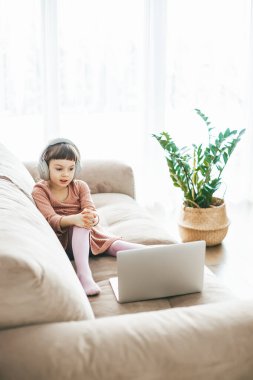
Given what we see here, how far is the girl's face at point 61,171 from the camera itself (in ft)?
7.64

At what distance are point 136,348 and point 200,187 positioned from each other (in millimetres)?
2196

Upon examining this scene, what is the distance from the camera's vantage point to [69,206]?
2410mm

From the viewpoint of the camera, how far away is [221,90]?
412cm

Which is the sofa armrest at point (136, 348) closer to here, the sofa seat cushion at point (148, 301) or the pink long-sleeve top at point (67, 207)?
the sofa seat cushion at point (148, 301)

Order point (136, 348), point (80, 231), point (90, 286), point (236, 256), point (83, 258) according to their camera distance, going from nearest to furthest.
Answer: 1. point (136, 348)
2. point (90, 286)
3. point (83, 258)
4. point (80, 231)
5. point (236, 256)

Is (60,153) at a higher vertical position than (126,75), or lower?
lower

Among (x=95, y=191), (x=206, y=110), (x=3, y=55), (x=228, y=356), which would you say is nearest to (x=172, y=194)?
(x=206, y=110)

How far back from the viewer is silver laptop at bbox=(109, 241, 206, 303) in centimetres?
180

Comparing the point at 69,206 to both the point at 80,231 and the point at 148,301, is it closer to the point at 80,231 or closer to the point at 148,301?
the point at 80,231

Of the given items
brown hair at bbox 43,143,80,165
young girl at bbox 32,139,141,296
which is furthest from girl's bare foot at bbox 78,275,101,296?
brown hair at bbox 43,143,80,165

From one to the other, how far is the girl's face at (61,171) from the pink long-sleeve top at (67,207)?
67 mm

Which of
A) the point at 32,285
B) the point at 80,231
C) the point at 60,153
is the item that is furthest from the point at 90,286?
the point at 32,285

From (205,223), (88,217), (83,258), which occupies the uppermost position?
(88,217)

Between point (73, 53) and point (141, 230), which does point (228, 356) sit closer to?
point (141, 230)
